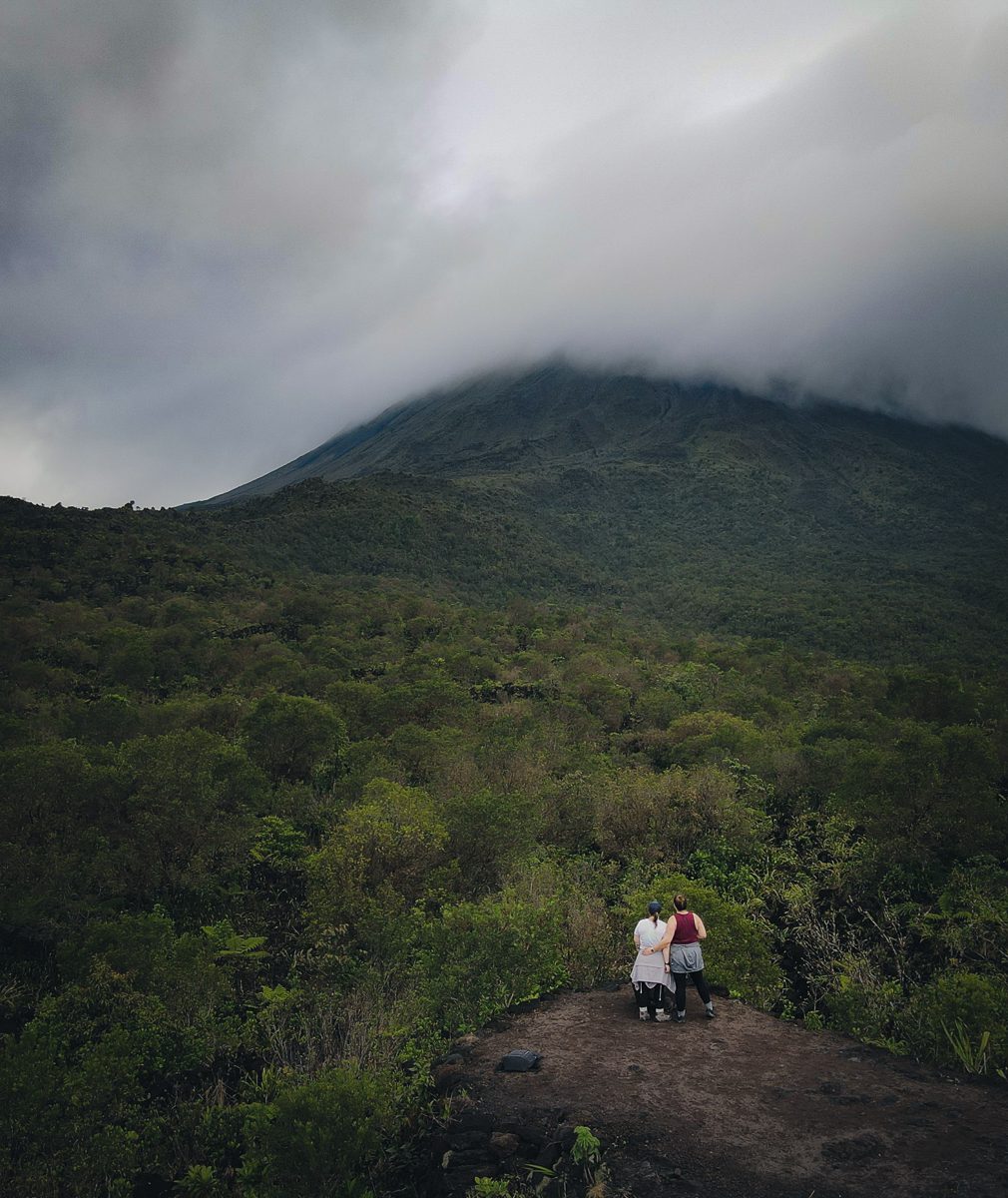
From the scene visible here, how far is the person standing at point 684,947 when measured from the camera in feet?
29.6

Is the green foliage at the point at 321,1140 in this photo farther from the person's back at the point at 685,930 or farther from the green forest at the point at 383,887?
the person's back at the point at 685,930

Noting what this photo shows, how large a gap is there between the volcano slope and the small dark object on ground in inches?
3.0

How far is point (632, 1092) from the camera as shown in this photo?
757 cm

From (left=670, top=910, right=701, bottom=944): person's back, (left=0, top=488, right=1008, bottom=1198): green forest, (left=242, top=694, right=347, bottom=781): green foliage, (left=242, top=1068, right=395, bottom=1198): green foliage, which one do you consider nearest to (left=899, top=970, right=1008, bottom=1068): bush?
(left=0, top=488, right=1008, bottom=1198): green forest

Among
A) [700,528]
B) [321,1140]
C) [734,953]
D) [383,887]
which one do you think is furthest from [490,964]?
[700,528]

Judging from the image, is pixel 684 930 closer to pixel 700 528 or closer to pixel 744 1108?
pixel 744 1108

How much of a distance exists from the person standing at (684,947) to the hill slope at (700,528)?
6762 cm

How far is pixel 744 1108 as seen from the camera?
7.27 m

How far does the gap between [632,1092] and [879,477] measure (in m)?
183

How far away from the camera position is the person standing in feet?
29.6

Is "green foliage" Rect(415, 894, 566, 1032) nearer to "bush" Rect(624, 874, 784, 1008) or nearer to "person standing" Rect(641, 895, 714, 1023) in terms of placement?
"bush" Rect(624, 874, 784, 1008)

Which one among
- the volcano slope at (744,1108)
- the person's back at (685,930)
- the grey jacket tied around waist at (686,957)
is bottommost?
the volcano slope at (744,1108)

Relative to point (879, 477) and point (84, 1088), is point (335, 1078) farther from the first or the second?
point (879, 477)

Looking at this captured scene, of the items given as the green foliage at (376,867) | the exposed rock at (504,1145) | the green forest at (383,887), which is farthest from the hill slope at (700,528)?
the exposed rock at (504,1145)
